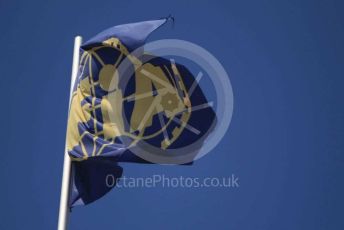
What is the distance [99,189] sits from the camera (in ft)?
48.6

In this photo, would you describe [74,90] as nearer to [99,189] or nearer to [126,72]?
[126,72]

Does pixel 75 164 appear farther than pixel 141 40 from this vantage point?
Yes

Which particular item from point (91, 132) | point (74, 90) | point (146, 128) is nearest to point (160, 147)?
point (146, 128)

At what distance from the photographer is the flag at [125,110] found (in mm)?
13641

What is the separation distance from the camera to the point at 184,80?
47.9 feet

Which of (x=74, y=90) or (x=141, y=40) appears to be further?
(x=74, y=90)

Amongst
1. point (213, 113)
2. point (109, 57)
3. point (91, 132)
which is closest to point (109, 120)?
point (91, 132)

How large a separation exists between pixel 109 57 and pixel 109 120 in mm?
1419

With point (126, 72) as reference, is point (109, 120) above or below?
below

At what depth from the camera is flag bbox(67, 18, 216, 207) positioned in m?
13.6

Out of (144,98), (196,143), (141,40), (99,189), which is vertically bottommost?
(99,189)

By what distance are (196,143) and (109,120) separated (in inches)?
80.7

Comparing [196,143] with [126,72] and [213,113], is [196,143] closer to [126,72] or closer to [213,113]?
[213,113]

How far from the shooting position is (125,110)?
14.0 meters
